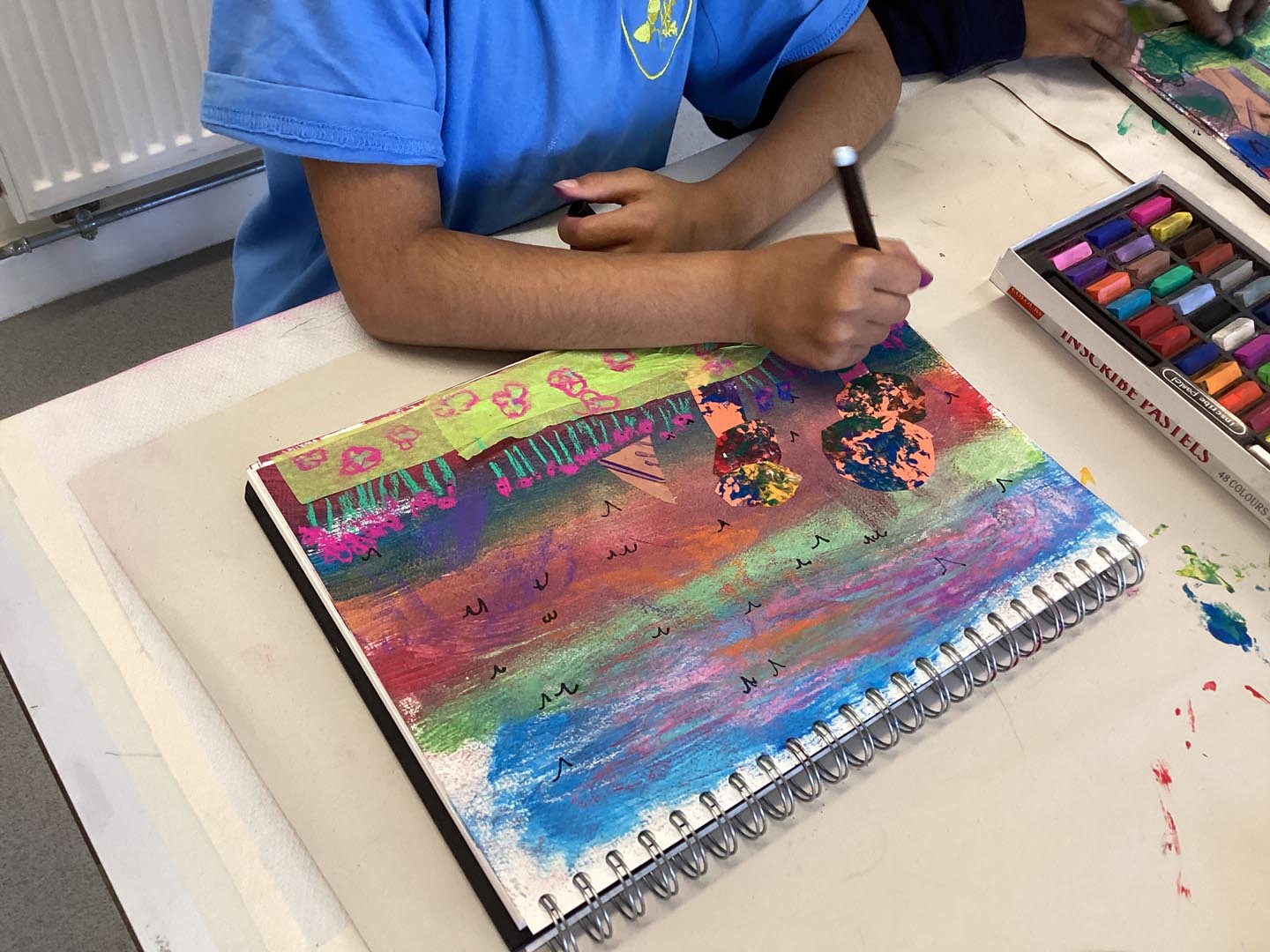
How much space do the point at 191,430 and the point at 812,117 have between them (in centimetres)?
42

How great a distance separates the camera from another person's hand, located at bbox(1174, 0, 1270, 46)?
77cm


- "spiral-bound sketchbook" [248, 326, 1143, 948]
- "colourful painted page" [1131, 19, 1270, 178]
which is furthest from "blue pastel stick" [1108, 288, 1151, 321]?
"colourful painted page" [1131, 19, 1270, 178]

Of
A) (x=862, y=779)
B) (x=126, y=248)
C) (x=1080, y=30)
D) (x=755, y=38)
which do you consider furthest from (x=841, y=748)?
(x=126, y=248)

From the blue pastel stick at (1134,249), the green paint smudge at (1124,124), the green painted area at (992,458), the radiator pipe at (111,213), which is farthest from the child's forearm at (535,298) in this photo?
the radiator pipe at (111,213)

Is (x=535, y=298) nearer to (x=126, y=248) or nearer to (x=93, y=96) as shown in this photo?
(x=93, y=96)

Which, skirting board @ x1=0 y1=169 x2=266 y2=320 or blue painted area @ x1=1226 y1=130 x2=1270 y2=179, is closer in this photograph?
blue painted area @ x1=1226 y1=130 x2=1270 y2=179

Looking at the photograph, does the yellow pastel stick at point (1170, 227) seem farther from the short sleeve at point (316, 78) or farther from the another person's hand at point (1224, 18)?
the short sleeve at point (316, 78)

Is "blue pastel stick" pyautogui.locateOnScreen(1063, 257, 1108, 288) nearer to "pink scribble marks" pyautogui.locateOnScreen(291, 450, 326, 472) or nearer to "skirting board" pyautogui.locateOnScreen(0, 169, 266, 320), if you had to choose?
"pink scribble marks" pyautogui.locateOnScreen(291, 450, 326, 472)

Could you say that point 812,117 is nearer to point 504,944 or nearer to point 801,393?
point 801,393

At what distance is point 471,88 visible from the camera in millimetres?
584

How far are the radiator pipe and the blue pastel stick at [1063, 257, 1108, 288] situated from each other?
96 cm

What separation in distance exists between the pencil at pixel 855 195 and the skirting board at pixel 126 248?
3.29ft

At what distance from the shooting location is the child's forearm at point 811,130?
0.63 metres

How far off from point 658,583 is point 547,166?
313mm
